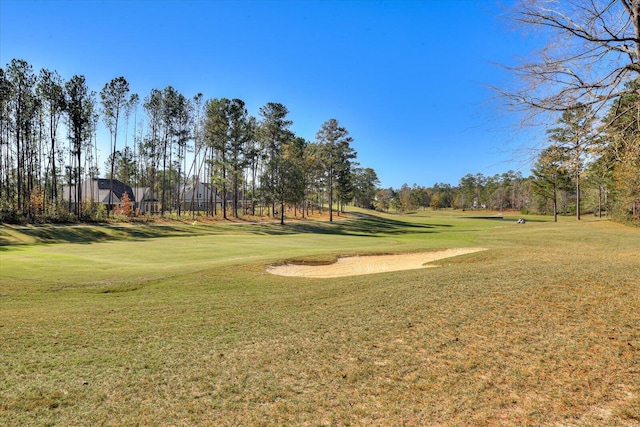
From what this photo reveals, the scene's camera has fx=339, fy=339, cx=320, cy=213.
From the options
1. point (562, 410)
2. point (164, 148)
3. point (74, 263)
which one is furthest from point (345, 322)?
point (164, 148)

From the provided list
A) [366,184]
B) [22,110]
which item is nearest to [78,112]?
[22,110]

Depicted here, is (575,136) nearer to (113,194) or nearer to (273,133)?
(273,133)

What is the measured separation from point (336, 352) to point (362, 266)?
10.5 metres

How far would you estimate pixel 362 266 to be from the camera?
50.4 feet

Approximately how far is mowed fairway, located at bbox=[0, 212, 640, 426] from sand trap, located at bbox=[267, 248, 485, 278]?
406 centimetres

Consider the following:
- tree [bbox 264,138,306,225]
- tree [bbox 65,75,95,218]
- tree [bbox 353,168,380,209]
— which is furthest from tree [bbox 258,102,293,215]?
tree [bbox 353,168,380,209]

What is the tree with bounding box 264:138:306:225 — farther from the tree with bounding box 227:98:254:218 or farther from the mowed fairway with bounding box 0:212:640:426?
the mowed fairway with bounding box 0:212:640:426

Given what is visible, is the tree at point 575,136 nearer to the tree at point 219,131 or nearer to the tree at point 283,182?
the tree at point 283,182

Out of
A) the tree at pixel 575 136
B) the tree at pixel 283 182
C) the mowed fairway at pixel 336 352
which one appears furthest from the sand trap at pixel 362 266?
the tree at pixel 283 182

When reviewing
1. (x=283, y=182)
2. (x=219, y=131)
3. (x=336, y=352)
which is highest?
(x=219, y=131)

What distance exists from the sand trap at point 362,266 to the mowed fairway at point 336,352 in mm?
4061

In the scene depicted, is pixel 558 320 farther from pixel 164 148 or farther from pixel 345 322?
pixel 164 148

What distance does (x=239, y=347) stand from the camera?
530 cm

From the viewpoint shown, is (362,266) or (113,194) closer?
(362,266)
